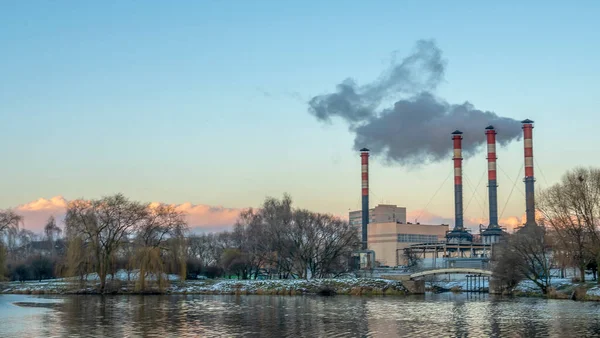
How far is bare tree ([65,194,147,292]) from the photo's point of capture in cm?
7344

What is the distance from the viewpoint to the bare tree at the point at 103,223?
73438mm

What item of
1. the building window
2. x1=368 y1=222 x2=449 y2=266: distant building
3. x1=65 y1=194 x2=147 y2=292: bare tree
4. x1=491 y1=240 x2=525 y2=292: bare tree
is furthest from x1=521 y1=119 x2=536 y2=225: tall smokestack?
x1=65 y1=194 x2=147 y2=292: bare tree

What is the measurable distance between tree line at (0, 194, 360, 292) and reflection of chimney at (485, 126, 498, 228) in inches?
1664

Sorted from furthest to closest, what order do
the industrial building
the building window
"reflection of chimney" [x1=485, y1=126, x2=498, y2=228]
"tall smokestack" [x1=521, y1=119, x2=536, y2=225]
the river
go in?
the building window → "reflection of chimney" [x1=485, y1=126, x2=498, y2=228] → the industrial building → "tall smokestack" [x1=521, y1=119, x2=536, y2=225] → the river

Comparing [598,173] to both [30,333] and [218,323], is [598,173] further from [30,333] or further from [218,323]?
Answer: [30,333]

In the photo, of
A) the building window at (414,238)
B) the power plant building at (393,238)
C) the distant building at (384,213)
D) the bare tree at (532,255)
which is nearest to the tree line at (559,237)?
the bare tree at (532,255)

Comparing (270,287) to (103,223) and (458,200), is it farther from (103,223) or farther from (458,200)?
(458,200)

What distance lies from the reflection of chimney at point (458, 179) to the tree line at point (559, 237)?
172 feet

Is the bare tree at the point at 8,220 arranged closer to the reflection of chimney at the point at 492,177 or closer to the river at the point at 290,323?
the river at the point at 290,323

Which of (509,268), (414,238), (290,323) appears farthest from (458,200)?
(290,323)

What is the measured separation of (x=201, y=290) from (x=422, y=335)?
2059 inches

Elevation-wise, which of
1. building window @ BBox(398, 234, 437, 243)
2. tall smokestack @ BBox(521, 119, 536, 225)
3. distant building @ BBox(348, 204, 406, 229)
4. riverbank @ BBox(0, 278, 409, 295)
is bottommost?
riverbank @ BBox(0, 278, 409, 295)

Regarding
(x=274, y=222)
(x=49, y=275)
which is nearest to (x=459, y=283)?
(x=274, y=222)

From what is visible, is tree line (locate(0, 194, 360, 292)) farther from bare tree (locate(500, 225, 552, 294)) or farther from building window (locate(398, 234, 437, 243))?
building window (locate(398, 234, 437, 243))
